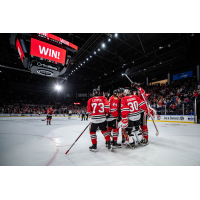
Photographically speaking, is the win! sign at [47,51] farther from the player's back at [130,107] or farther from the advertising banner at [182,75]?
the advertising banner at [182,75]

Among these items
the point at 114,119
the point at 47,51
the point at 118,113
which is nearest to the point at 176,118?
the point at 118,113

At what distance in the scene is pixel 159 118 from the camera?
11703 mm

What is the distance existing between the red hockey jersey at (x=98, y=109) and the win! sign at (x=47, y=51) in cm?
375

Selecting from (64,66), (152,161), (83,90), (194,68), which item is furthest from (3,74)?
(194,68)

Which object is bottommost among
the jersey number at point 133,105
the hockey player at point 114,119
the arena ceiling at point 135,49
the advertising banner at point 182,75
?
the hockey player at point 114,119

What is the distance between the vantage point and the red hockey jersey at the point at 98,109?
3.00m

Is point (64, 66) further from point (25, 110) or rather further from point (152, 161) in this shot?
point (25, 110)

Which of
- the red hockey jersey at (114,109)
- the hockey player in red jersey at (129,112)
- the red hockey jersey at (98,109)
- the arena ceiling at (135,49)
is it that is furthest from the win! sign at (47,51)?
the hockey player in red jersey at (129,112)

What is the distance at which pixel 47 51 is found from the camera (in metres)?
5.32

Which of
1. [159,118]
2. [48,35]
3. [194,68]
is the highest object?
[194,68]

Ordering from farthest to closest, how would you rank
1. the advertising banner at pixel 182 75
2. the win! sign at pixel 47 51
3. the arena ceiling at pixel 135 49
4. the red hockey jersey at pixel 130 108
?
the advertising banner at pixel 182 75 → the arena ceiling at pixel 135 49 → the win! sign at pixel 47 51 → the red hockey jersey at pixel 130 108

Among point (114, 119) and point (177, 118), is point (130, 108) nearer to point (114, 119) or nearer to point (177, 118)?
point (114, 119)

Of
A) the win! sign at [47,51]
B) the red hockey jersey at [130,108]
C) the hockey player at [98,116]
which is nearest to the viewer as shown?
the hockey player at [98,116]
